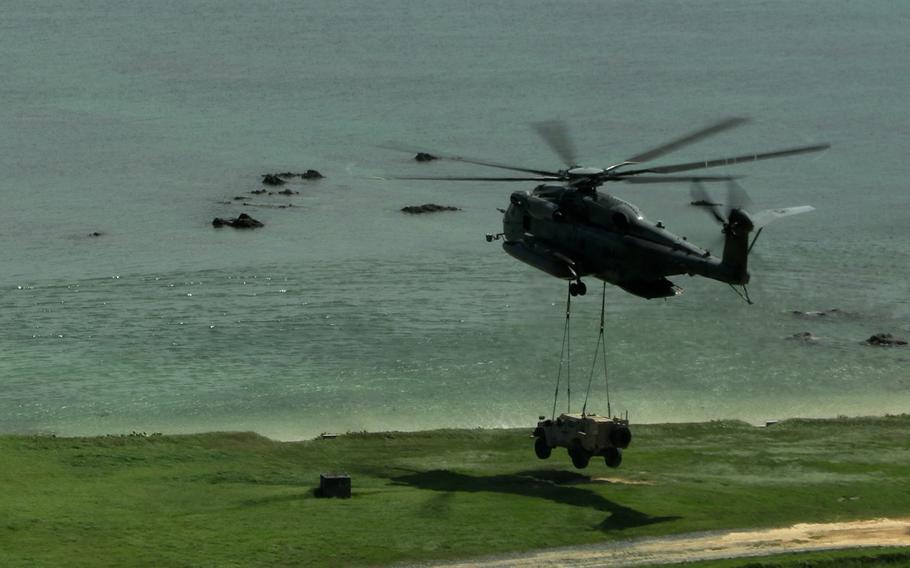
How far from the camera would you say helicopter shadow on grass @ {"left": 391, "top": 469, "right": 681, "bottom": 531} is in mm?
64125

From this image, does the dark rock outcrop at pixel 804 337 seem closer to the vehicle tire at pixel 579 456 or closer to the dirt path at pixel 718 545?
the vehicle tire at pixel 579 456

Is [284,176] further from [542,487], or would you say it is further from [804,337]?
[542,487]

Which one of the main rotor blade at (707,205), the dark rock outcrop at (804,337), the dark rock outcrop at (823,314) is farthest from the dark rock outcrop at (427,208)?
the main rotor blade at (707,205)

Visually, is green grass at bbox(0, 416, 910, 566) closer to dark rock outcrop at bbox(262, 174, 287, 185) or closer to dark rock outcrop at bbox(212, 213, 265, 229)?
dark rock outcrop at bbox(212, 213, 265, 229)

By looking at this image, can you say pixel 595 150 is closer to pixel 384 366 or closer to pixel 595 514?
pixel 384 366

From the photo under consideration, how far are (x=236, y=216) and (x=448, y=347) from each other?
119 ft

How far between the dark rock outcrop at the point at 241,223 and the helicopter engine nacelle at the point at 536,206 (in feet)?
196

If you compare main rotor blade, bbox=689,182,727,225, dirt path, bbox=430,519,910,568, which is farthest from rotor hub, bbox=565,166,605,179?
dirt path, bbox=430,519,910,568

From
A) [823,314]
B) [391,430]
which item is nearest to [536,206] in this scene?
[391,430]

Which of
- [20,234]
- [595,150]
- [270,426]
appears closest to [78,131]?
[20,234]

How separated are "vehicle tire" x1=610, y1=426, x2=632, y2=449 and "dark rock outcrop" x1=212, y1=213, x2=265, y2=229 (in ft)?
212

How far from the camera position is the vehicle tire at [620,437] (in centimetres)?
6838

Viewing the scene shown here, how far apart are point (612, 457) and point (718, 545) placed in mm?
9202

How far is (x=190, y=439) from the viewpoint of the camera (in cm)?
7781
